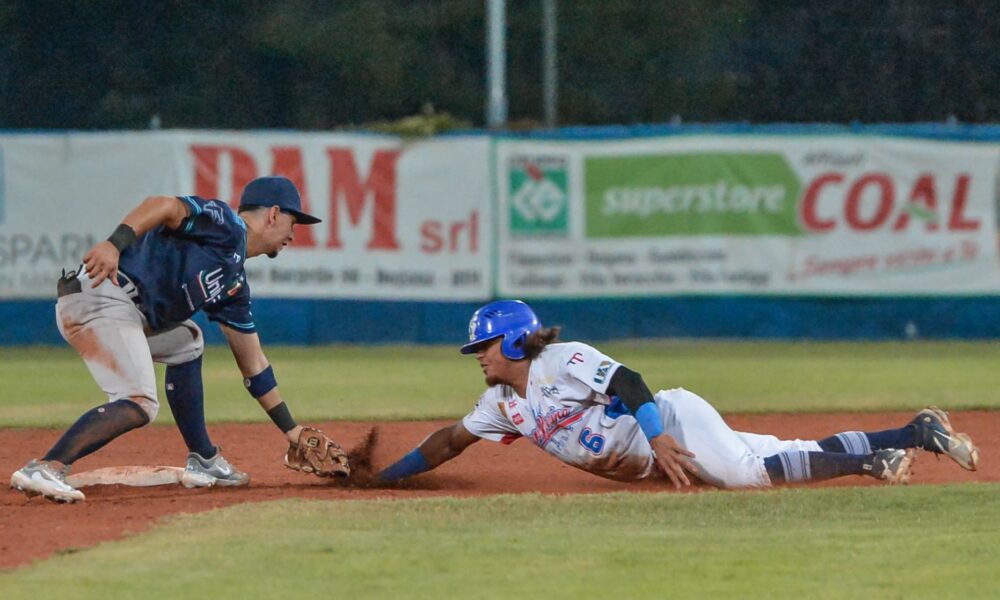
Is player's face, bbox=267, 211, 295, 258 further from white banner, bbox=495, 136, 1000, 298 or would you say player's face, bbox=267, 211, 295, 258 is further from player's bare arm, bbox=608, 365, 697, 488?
white banner, bbox=495, 136, 1000, 298

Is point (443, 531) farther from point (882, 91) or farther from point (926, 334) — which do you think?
point (882, 91)

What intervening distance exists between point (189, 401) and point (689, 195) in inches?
350

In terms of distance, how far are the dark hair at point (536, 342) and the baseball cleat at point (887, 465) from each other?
4.77 ft

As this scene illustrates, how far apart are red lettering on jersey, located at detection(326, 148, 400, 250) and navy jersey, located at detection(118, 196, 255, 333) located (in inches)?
335

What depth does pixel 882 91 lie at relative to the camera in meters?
19.6

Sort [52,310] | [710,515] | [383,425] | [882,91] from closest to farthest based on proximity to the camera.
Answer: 1. [710,515]
2. [383,425]
3. [52,310]
4. [882,91]

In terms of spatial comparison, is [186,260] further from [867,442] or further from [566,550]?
[867,442]

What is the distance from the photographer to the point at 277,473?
288 inches

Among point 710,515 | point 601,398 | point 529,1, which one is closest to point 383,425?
point 601,398

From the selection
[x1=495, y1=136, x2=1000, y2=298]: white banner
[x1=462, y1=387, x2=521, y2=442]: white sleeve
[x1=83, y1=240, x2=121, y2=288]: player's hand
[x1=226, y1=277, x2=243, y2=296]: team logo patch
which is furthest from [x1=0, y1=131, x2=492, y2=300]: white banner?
[x1=83, y1=240, x2=121, y2=288]: player's hand

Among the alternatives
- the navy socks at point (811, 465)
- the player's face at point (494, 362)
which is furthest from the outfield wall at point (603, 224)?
the player's face at point (494, 362)

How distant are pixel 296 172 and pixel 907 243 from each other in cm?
611

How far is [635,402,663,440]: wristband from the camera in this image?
580cm

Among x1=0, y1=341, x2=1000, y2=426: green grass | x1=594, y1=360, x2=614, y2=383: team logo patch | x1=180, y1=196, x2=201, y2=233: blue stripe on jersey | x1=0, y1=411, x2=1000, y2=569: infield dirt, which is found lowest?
x1=0, y1=341, x2=1000, y2=426: green grass
